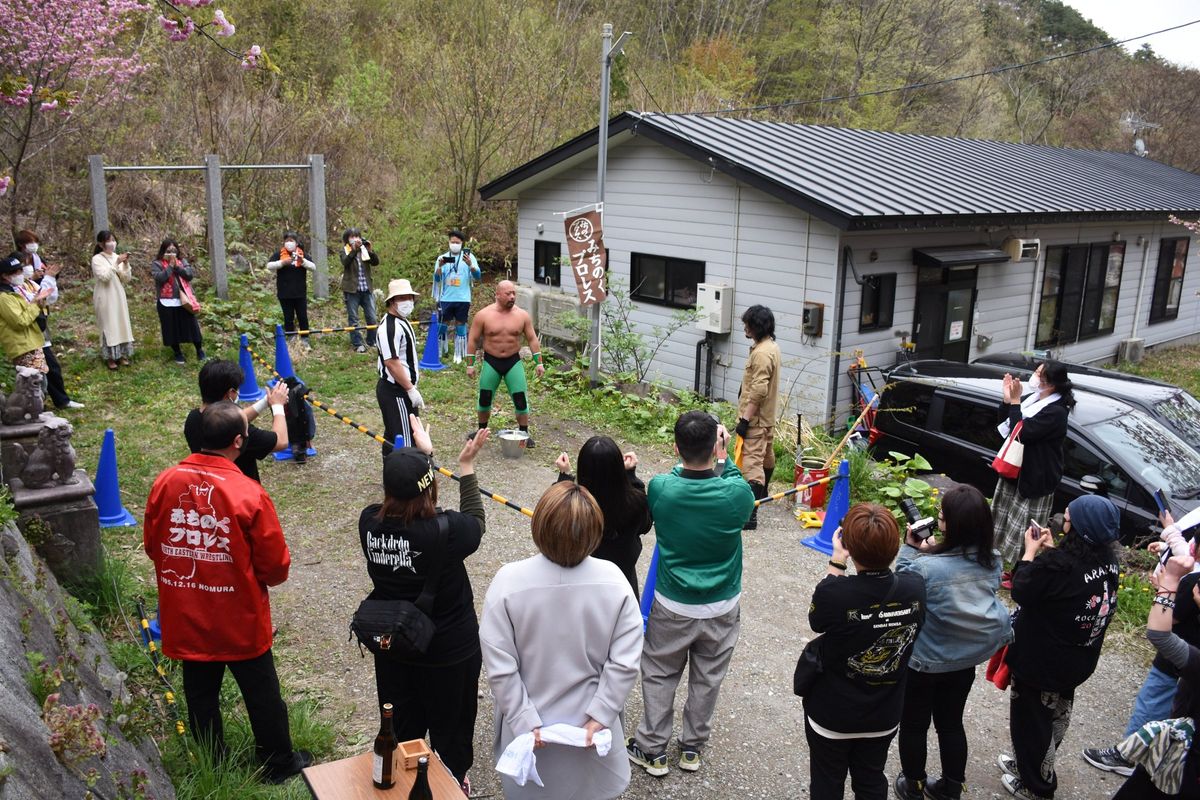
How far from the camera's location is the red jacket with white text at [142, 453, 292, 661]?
12.8 feet

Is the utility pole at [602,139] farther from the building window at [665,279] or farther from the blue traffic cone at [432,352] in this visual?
the blue traffic cone at [432,352]

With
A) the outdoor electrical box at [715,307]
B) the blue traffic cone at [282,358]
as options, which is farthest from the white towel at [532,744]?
the outdoor electrical box at [715,307]

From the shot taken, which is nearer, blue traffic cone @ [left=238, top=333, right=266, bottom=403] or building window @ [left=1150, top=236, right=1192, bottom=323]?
blue traffic cone @ [left=238, top=333, right=266, bottom=403]

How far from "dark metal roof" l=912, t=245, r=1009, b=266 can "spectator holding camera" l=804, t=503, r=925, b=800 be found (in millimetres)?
9372

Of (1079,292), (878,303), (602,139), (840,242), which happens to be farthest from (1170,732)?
(1079,292)

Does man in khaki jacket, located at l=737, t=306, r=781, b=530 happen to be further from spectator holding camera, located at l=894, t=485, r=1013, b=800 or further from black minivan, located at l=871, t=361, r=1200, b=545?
spectator holding camera, located at l=894, t=485, r=1013, b=800

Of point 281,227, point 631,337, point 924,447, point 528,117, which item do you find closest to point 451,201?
point 528,117

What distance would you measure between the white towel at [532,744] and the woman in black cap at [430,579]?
0.61 metres

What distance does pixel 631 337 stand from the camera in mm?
13320

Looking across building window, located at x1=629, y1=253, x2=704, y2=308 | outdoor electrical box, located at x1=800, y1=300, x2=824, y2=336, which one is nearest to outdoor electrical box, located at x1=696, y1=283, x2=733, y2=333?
building window, located at x1=629, y1=253, x2=704, y2=308

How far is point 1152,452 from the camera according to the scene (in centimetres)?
789

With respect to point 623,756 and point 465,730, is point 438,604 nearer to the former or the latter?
point 465,730

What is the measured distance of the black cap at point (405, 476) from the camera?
137 inches

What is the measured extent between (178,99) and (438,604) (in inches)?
683
